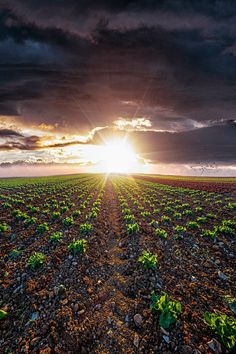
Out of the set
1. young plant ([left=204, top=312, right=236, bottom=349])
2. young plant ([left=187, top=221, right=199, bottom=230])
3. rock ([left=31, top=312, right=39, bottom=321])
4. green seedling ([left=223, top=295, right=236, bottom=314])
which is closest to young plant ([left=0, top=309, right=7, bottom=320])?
rock ([left=31, top=312, right=39, bottom=321])

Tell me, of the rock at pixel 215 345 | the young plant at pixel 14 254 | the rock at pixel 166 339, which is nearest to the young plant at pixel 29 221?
the young plant at pixel 14 254

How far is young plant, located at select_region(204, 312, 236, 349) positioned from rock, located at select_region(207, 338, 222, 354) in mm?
141

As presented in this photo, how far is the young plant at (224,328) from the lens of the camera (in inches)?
152

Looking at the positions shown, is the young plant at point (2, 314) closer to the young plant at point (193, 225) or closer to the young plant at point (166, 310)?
the young plant at point (166, 310)

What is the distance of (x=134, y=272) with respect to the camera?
6984 mm

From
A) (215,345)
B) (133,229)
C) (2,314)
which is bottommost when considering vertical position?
(215,345)

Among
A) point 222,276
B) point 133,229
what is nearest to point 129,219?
point 133,229

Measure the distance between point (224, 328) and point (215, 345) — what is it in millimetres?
421

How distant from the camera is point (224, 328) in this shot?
4090 mm

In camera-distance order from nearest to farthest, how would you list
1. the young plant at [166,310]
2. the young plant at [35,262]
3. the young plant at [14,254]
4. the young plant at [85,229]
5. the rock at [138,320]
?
the young plant at [166,310], the rock at [138,320], the young plant at [35,262], the young plant at [14,254], the young plant at [85,229]

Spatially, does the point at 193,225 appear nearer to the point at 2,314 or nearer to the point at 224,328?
the point at 224,328

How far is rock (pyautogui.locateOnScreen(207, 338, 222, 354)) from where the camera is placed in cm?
390

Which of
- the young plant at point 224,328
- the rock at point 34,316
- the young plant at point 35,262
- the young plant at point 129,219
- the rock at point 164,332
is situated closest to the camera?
the young plant at point 224,328

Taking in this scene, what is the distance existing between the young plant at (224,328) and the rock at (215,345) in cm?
14
